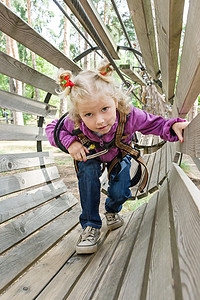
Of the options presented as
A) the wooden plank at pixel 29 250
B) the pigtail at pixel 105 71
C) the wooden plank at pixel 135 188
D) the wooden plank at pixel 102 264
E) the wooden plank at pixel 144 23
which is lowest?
the wooden plank at pixel 29 250

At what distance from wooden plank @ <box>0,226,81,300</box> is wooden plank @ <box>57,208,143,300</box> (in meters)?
0.17

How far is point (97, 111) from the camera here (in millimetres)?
1940

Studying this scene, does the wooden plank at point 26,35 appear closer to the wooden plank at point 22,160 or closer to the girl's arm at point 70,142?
the girl's arm at point 70,142

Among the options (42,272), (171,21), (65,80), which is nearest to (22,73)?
(65,80)

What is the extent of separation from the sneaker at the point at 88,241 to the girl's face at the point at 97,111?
82 cm

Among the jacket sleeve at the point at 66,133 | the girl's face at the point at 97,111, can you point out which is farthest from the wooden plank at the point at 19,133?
the girl's face at the point at 97,111

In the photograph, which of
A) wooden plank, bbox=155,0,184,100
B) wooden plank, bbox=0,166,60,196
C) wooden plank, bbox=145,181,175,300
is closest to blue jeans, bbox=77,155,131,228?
wooden plank, bbox=0,166,60,196

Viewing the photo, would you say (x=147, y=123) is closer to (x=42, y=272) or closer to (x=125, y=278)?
(x=125, y=278)

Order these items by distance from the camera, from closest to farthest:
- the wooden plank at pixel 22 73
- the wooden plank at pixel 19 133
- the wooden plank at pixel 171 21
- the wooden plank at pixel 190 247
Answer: the wooden plank at pixel 190 247 → the wooden plank at pixel 171 21 → the wooden plank at pixel 22 73 → the wooden plank at pixel 19 133

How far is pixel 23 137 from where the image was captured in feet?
9.38

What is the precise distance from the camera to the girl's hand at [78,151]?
7.17 ft

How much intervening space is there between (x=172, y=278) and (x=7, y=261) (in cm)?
146

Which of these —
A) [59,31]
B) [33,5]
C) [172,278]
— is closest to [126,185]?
[172,278]

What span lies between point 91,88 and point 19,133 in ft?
3.51
